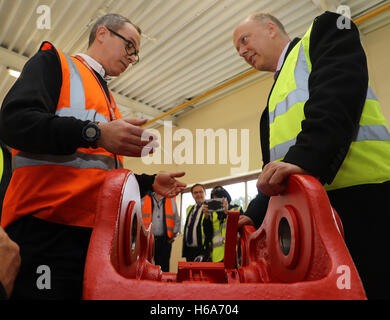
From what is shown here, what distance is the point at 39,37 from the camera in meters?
4.75

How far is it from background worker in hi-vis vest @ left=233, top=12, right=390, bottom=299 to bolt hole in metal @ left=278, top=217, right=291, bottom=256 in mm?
86

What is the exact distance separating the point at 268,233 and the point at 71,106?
0.82 meters

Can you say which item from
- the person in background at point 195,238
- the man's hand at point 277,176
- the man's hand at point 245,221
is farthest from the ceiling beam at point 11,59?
the man's hand at point 277,176

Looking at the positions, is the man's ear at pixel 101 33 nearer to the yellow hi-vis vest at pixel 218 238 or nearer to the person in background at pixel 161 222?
the yellow hi-vis vest at pixel 218 238

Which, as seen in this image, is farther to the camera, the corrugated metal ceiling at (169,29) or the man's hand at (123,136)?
the corrugated metal ceiling at (169,29)

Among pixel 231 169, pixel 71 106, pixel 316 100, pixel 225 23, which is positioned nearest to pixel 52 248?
pixel 71 106

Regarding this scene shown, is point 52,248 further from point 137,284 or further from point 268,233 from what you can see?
point 268,233

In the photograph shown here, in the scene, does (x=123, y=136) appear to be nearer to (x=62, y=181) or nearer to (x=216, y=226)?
(x=62, y=181)

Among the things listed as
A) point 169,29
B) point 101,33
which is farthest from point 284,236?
point 169,29

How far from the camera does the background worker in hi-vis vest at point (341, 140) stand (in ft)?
2.61

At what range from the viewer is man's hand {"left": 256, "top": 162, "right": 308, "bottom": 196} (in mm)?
733

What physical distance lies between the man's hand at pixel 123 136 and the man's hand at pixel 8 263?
39 centimetres

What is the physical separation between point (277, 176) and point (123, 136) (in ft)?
1.53
